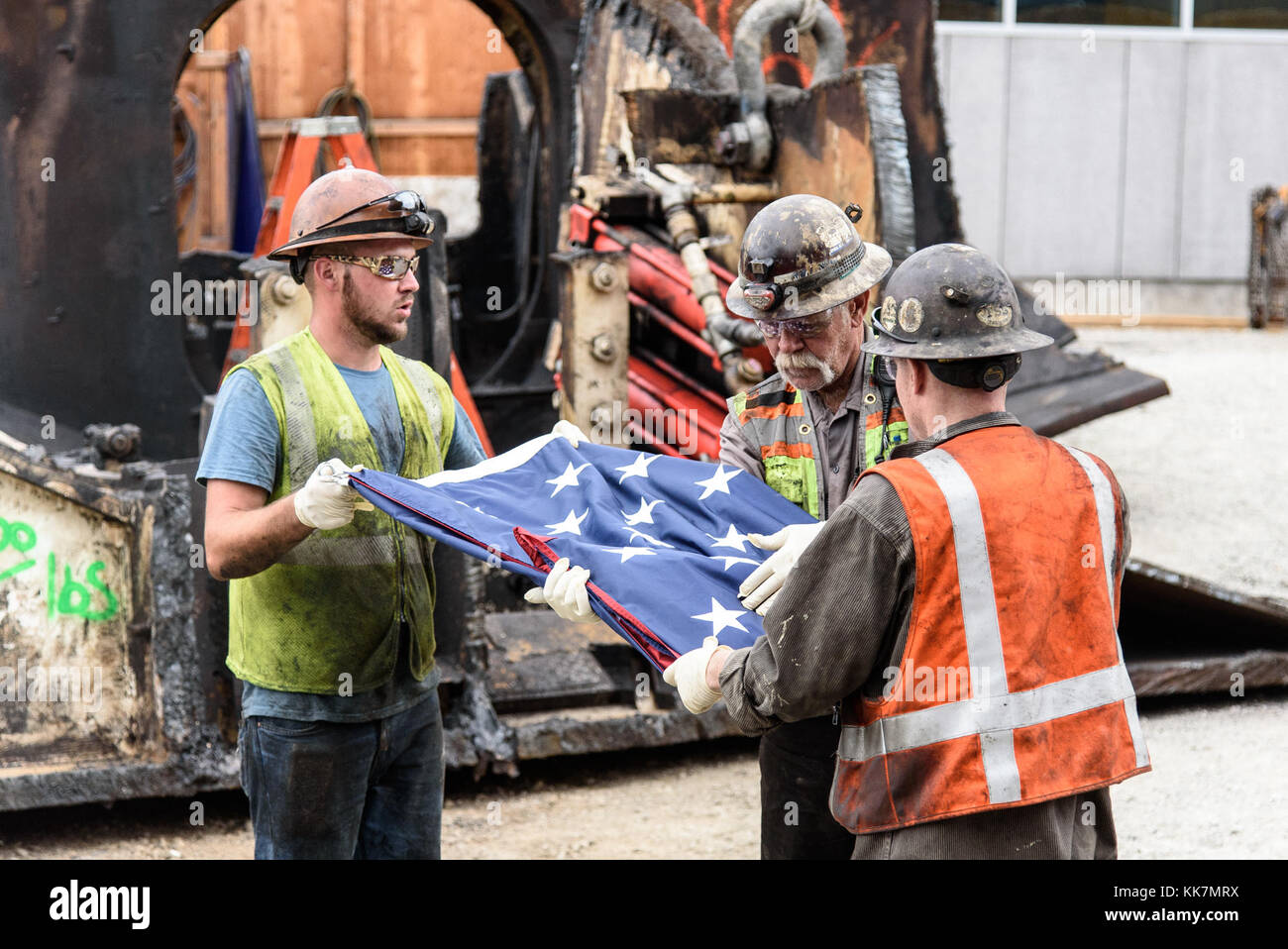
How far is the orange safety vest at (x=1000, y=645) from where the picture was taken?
2377 mm

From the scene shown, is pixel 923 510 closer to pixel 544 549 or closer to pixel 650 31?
pixel 544 549

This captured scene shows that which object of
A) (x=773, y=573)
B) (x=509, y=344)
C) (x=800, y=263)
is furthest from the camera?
(x=509, y=344)

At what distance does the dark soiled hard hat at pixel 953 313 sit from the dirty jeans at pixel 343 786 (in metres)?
1.47

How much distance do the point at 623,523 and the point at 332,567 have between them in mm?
669

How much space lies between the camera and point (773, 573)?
2.99m

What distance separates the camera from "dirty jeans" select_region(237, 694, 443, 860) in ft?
10.3

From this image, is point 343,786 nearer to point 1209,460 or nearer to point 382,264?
point 382,264

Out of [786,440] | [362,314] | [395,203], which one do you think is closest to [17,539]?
[362,314]

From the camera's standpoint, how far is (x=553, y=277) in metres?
8.72

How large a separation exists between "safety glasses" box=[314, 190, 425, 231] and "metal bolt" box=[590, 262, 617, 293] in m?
2.40

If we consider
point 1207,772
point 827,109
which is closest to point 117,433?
point 827,109

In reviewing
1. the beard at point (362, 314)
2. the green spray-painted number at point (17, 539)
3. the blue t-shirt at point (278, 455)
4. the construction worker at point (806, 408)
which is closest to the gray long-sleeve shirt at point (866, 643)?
the construction worker at point (806, 408)

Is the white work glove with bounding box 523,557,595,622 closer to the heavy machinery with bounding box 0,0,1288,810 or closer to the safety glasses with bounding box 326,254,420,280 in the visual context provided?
the safety glasses with bounding box 326,254,420,280

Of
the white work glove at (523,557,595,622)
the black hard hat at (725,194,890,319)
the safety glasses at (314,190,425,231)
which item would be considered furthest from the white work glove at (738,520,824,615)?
the safety glasses at (314,190,425,231)
